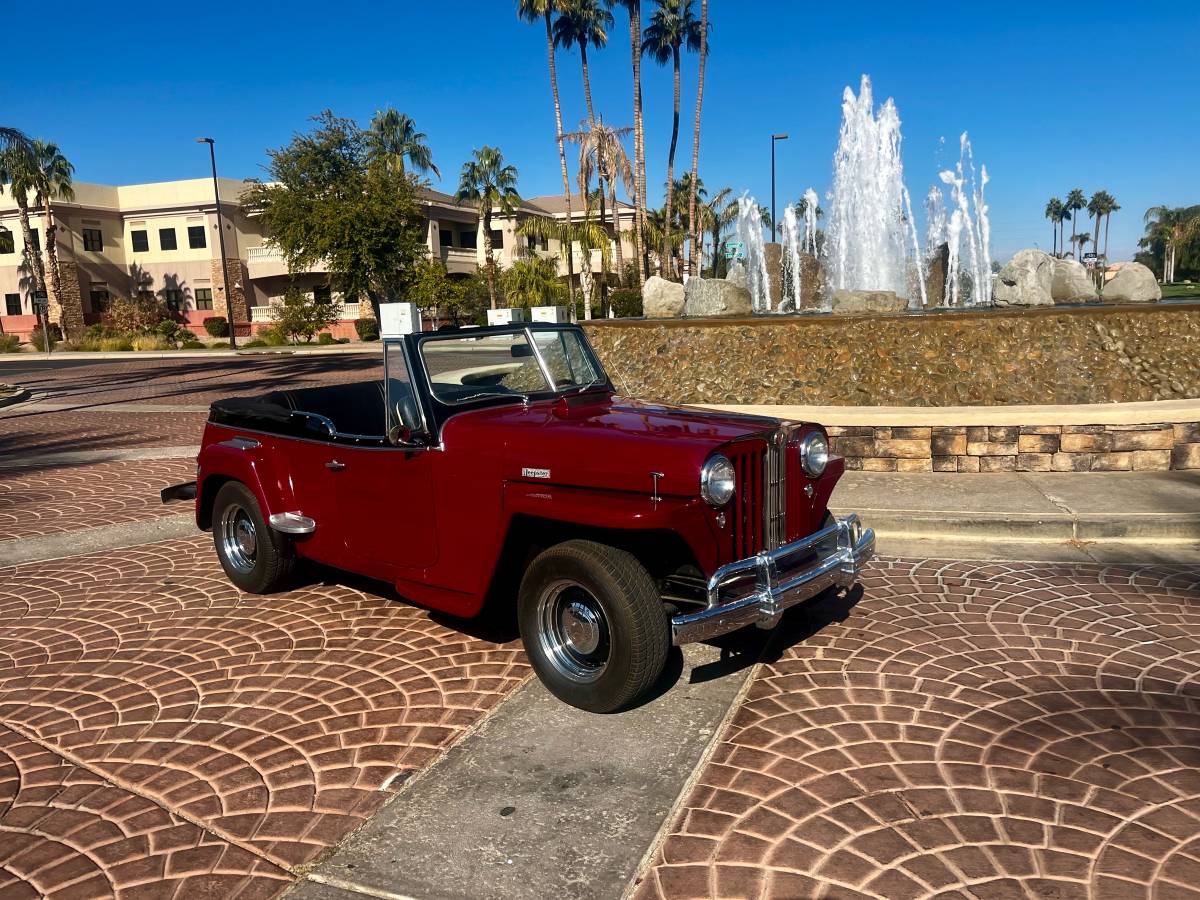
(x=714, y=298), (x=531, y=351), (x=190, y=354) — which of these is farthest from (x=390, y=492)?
(x=190, y=354)

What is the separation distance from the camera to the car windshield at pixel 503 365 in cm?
461

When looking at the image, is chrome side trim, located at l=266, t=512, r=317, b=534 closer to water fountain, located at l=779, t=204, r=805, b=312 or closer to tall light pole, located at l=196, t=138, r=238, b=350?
water fountain, located at l=779, t=204, r=805, b=312

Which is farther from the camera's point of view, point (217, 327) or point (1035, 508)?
point (217, 327)

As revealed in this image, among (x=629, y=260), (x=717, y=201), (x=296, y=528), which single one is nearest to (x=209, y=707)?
(x=296, y=528)

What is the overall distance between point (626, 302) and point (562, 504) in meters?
34.3

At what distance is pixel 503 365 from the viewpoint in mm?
4875

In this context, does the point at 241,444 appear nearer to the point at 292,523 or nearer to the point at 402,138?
the point at 292,523

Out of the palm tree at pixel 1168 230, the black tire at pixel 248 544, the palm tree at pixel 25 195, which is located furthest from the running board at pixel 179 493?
the palm tree at pixel 1168 230

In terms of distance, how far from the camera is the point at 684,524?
3.52 meters

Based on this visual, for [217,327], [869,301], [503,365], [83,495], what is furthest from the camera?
[217,327]

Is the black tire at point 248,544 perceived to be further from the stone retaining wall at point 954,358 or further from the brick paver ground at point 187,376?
the brick paver ground at point 187,376

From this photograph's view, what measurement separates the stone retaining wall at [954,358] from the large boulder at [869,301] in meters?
3.56

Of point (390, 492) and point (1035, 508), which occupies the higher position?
point (390, 492)

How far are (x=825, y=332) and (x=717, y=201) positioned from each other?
4924cm
